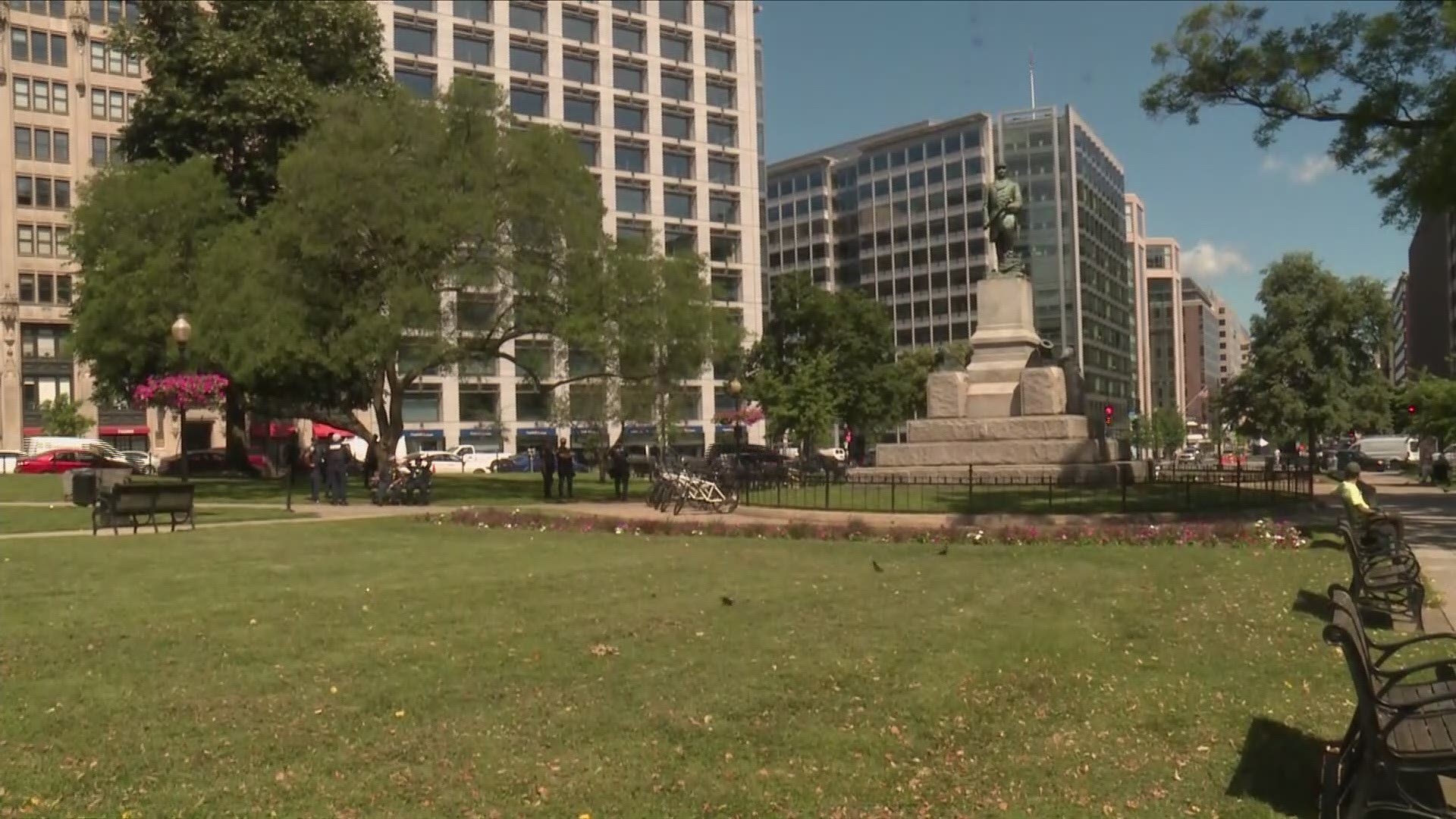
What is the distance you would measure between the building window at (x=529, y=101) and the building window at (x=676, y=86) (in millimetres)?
9487

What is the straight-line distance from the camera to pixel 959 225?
390 ft

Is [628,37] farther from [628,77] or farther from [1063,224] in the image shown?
[1063,224]

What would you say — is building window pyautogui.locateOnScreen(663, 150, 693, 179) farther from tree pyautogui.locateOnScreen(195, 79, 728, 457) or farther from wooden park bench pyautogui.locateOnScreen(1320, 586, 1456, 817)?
wooden park bench pyautogui.locateOnScreen(1320, 586, 1456, 817)

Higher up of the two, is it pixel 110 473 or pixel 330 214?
Answer: pixel 330 214

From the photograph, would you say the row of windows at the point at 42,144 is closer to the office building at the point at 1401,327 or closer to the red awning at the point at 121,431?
the red awning at the point at 121,431

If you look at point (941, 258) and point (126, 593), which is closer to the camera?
point (126, 593)

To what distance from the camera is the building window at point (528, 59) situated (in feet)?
264

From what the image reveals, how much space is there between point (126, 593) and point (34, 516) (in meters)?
14.9

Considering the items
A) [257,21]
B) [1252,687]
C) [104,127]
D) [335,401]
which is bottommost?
[1252,687]

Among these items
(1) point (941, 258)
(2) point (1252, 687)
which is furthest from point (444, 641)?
(1) point (941, 258)

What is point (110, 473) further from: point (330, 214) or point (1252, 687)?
point (1252, 687)

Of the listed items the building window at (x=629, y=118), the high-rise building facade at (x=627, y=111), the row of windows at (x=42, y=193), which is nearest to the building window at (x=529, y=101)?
the high-rise building facade at (x=627, y=111)

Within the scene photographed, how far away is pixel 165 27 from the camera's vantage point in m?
41.8

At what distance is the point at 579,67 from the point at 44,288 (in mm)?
36963
